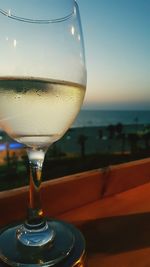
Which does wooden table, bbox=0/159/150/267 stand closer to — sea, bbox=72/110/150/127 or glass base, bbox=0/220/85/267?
glass base, bbox=0/220/85/267

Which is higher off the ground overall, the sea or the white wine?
the white wine

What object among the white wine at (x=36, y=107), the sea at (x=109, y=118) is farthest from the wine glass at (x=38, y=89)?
the sea at (x=109, y=118)

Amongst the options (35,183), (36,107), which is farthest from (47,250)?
(36,107)

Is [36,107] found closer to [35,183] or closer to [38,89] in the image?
[38,89]

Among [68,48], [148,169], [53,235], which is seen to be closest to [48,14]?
[68,48]

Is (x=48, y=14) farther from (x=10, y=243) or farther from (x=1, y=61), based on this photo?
(x=10, y=243)

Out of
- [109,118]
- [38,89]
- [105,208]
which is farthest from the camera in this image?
[109,118]

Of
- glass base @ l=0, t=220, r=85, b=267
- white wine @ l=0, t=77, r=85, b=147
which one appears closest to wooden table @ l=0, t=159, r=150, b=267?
glass base @ l=0, t=220, r=85, b=267

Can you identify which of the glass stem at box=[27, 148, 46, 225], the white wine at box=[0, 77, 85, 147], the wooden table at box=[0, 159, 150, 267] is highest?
the white wine at box=[0, 77, 85, 147]
